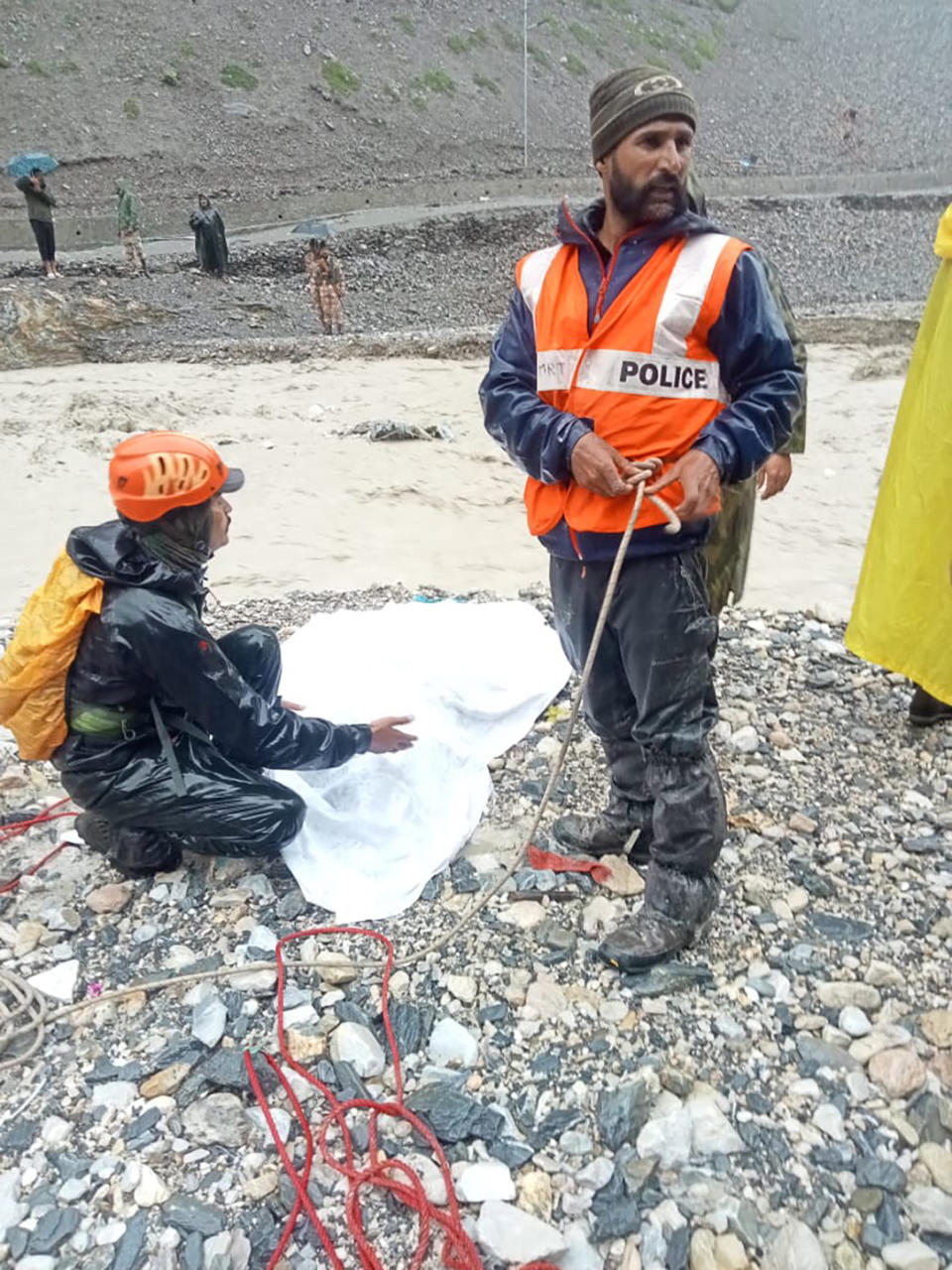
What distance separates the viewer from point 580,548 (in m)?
2.37

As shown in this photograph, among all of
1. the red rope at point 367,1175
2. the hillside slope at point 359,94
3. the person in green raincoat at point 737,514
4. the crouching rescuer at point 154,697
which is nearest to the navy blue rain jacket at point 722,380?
the person in green raincoat at point 737,514

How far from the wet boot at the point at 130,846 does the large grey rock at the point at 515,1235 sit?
4.84 ft

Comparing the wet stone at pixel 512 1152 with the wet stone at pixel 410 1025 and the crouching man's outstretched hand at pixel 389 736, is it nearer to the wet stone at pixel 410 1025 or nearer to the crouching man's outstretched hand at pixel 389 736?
the wet stone at pixel 410 1025

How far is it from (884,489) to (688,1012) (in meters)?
1.98

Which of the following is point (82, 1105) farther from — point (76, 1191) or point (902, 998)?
point (902, 998)

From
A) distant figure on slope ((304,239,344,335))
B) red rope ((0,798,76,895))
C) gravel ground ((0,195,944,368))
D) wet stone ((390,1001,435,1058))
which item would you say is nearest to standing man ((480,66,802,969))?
wet stone ((390,1001,435,1058))

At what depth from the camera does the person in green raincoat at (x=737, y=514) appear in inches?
95.4

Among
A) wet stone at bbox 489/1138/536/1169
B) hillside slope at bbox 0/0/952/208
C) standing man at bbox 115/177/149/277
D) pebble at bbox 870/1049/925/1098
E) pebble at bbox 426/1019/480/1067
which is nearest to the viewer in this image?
wet stone at bbox 489/1138/536/1169

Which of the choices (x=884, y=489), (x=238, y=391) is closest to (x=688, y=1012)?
(x=884, y=489)

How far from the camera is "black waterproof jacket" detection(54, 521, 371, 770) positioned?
2.57 m

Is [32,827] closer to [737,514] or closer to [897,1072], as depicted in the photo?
[737,514]

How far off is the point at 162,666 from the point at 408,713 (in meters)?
1.22

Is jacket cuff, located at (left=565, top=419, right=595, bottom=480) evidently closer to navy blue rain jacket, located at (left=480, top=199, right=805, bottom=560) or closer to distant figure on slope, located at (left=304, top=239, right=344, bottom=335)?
navy blue rain jacket, located at (left=480, top=199, right=805, bottom=560)

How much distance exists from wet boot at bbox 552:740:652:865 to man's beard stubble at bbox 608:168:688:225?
1.43 metres
